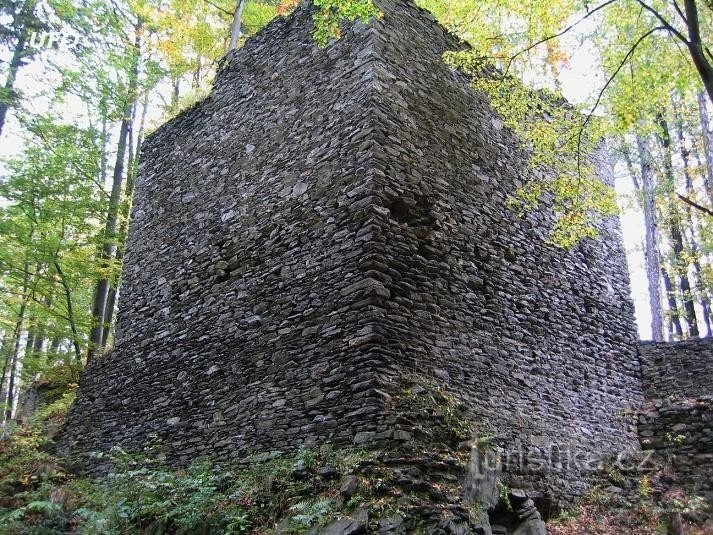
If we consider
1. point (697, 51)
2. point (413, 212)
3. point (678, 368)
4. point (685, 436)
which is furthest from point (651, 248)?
point (413, 212)

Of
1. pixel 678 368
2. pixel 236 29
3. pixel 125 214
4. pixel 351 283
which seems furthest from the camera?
pixel 125 214

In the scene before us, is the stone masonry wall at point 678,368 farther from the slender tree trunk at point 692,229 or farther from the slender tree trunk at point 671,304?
the slender tree trunk at point 671,304

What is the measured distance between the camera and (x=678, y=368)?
1063 centimetres

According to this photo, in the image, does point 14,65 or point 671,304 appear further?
point 671,304

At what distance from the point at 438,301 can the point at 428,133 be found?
2.49 metres

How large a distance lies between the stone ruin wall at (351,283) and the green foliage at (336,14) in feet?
0.87

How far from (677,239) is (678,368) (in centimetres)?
1091

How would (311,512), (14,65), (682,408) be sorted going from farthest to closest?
1. (14,65)
2. (682,408)
3. (311,512)

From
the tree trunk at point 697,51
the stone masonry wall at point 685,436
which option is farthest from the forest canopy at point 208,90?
the stone masonry wall at point 685,436

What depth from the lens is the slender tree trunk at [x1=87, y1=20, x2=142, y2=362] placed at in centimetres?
1330

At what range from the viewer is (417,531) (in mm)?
4852

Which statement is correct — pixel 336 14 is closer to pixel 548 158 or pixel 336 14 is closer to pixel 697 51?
pixel 548 158

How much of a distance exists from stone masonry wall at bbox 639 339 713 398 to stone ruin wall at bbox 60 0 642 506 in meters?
0.31

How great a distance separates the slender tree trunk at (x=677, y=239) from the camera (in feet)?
59.8
